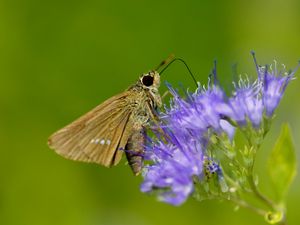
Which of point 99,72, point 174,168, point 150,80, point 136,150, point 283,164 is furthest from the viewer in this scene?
point 99,72

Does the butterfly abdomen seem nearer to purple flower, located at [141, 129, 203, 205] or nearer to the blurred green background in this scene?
purple flower, located at [141, 129, 203, 205]

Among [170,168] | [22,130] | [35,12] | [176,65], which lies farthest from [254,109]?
[35,12]

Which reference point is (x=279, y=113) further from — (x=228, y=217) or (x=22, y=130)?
(x=22, y=130)

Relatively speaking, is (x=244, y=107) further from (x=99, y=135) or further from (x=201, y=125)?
(x=99, y=135)

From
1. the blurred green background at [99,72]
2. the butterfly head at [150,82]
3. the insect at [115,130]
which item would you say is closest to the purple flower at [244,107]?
the insect at [115,130]

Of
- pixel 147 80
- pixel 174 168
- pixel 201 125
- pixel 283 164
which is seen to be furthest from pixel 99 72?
pixel 283 164
